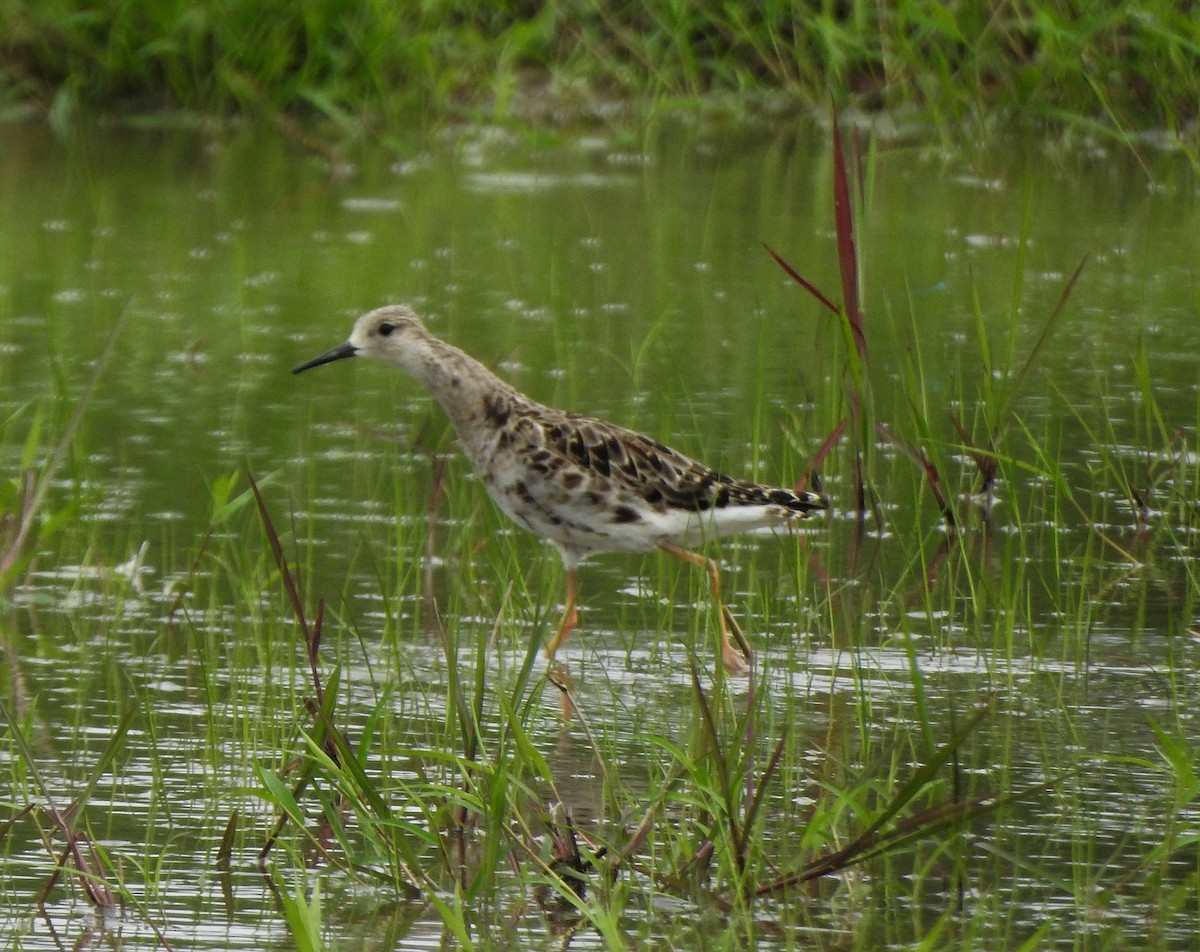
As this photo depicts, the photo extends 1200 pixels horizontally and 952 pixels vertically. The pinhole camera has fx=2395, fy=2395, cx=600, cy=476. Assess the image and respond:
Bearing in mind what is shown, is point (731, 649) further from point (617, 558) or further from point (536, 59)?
point (536, 59)

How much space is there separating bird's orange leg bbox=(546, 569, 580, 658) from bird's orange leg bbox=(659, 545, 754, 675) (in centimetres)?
24

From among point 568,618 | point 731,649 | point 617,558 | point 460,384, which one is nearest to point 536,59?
point 617,558

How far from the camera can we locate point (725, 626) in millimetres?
5559

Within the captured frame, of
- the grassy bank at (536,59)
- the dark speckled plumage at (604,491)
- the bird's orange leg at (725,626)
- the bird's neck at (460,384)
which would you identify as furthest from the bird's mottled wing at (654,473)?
the grassy bank at (536,59)

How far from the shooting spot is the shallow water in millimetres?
4098

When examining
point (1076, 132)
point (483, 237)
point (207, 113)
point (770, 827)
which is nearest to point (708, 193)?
point (483, 237)

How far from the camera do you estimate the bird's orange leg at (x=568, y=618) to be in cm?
534

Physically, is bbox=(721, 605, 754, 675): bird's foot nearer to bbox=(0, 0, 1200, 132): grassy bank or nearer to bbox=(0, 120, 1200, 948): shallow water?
bbox=(0, 120, 1200, 948): shallow water

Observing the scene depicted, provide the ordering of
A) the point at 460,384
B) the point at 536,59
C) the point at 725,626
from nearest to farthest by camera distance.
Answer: the point at 725,626, the point at 460,384, the point at 536,59

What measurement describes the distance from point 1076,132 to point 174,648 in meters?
8.90

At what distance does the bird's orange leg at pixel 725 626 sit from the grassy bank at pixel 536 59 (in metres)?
6.55

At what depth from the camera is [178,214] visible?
36.3ft

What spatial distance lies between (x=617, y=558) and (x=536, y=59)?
8348 mm

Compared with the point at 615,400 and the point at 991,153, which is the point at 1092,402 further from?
the point at 991,153
